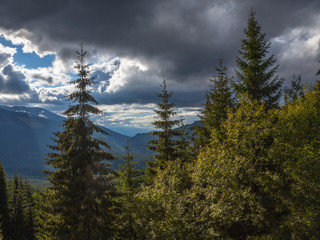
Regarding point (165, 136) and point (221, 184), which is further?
point (165, 136)

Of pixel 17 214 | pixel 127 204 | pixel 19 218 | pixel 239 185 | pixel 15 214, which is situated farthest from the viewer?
pixel 19 218

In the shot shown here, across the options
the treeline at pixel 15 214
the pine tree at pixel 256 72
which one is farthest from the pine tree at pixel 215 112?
the treeline at pixel 15 214

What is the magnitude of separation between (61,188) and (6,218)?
3742 centimetres

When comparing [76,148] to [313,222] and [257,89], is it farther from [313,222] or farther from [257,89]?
[257,89]

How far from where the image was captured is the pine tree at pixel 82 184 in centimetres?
1598

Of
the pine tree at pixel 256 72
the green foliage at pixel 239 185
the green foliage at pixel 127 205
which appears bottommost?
the green foliage at pixel 127 205

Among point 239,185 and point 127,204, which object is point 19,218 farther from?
point 239,185

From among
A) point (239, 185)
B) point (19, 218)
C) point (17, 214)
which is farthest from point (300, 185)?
point (19, 218)

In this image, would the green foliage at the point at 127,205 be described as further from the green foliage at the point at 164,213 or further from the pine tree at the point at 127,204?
the green foliage at the point at 164,213

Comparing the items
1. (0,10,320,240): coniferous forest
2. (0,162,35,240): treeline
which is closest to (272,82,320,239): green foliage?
(0,10,320,240): coniferous forest

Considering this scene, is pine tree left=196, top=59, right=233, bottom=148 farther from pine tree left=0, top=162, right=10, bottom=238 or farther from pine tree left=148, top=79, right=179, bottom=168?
pine tree left=0, top=162, right=10, bottom=238

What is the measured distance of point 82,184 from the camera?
53.1 feet

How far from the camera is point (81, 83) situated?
1739 cm

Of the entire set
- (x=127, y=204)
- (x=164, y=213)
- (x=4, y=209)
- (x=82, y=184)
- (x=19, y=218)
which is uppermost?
(x=82, y=184)
